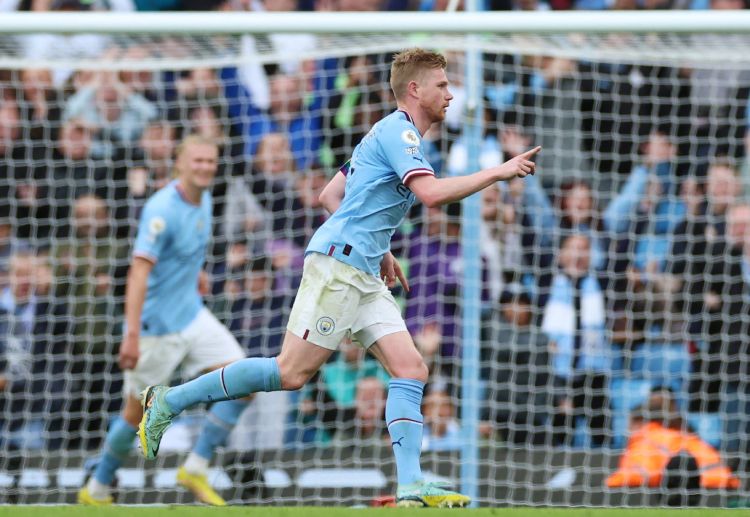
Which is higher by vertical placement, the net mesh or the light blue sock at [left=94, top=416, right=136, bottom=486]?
the net mesh

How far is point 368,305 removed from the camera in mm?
5504

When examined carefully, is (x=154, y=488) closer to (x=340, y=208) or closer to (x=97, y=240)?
(x=97, y=240)

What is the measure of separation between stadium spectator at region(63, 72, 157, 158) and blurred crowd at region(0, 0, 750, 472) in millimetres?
17

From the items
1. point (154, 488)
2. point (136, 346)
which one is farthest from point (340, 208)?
point (154, 488)

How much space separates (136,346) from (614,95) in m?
3.98

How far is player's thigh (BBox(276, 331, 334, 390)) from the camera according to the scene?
5.36 meters

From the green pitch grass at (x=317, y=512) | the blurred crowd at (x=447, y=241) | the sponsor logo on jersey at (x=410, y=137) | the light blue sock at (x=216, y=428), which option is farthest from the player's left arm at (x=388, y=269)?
the blurred crowd at (x=447, y=241)

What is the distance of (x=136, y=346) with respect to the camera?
774 centimetres

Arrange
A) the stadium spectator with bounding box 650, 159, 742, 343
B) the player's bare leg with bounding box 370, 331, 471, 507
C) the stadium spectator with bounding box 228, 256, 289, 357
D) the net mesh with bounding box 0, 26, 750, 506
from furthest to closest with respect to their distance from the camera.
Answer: the stadium spectator with bounding box 228, 256, 289, 357
the stadium spectator with bounding box 650, 159, 742, 343
the net mesh with bounding box 0, 26, 750, 506
the player's bare leg with bounding box 370, 331, 471, 507

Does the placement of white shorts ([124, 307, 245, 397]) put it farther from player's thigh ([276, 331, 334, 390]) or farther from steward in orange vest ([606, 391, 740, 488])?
player's thigh ([276, 331, 334, 390])

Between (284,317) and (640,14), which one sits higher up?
(640,14)

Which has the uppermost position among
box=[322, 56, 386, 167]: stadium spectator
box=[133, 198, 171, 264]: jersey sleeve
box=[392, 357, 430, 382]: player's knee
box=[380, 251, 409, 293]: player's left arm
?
box=[322, 56, 386, 167]: stadium spectator

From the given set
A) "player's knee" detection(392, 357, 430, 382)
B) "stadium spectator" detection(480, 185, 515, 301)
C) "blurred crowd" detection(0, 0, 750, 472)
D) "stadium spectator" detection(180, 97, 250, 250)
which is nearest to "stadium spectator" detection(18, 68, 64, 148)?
"blurred crowd" detection(0, 0, 750, 472)

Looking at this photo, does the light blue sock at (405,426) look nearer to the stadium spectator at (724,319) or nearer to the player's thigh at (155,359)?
the player's thigh at (155,359)
